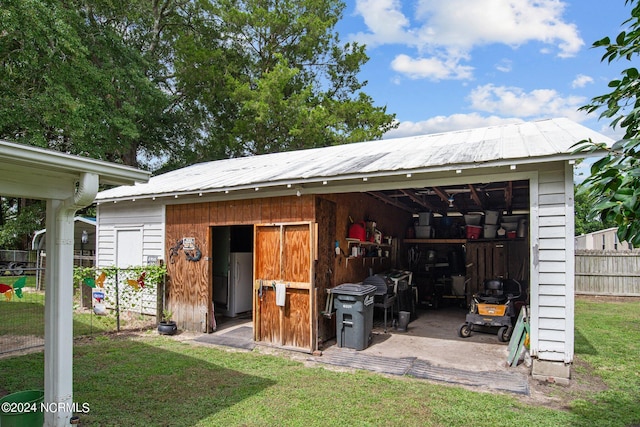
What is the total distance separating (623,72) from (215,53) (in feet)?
57.8

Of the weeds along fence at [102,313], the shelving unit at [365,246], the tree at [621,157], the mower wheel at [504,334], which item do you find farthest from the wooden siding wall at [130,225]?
the tree at [621,157]

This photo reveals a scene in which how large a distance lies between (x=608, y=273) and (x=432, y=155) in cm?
913

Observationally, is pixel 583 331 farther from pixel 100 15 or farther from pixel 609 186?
pixel 100 15

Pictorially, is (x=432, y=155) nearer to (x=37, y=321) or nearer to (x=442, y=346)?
(x=442, y=346)

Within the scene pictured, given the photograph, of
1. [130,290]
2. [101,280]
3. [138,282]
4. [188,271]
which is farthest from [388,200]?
[101,280]

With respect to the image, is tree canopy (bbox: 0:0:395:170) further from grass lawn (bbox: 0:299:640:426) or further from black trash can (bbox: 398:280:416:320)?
grass lawn (bbox: 0:299:640:426)

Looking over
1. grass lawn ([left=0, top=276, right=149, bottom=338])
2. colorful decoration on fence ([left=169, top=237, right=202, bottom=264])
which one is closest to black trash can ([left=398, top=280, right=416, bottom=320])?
colorful decoration on fence ([left=169, top=237, right=202, bottom=264])

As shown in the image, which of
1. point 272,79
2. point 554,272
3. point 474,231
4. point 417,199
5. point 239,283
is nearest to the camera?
point 554,272

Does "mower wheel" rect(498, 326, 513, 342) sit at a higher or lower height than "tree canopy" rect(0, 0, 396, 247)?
lower

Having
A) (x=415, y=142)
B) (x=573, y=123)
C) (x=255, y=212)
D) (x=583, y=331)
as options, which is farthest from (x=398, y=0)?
(x=583, y=331)

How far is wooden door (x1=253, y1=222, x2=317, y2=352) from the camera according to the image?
6.09m

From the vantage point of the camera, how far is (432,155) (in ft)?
19.2

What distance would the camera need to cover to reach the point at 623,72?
1674 millimetres

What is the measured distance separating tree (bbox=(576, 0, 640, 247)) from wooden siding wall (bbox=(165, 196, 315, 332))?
4.89m
